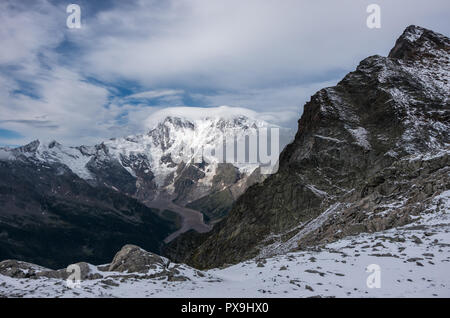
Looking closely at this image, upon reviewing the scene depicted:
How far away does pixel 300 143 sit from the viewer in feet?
395

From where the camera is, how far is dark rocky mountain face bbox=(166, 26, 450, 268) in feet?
293

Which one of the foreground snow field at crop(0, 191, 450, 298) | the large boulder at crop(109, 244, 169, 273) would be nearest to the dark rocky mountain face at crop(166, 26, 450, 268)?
the foreground snow field at crop(0, 191, 450, 298)

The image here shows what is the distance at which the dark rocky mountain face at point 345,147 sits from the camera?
89250 millimetres

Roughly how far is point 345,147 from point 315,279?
86.4 m

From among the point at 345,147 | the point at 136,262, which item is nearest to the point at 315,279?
the point at 136,262

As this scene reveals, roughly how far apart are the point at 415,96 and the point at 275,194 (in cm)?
5105

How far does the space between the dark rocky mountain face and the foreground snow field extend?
36702mm

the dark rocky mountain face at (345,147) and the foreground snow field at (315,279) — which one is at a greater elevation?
the dark rocky mountain face at (345,147)

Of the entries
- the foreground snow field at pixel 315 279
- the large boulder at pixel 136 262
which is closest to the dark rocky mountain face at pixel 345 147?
the foreground snow field at pixel 315 279

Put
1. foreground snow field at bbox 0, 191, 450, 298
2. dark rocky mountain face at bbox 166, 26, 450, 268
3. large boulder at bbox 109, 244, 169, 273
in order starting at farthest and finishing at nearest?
dark rocky mountain face at bbox 166, 26, 450, 268, large boulder at bbox 109, 244, 169, 273, foreground snow field at bbox 0, 191, 450, 298

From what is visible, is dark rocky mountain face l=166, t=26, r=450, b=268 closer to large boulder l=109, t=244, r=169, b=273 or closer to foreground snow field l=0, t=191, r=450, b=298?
foreground snow field l=0, t=191, r=450, b=298

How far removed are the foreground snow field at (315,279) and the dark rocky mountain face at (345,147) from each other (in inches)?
1445

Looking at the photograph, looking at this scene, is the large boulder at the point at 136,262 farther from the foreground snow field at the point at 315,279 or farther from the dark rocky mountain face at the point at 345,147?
the dark rocky mountain face at the point at 345,147
